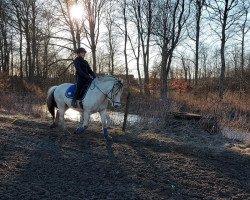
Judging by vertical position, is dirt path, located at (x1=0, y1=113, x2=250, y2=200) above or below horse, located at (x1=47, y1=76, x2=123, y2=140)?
below

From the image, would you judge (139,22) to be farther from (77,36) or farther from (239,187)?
(239,187)

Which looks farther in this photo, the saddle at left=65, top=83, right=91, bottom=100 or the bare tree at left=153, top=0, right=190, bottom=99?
the bare tree at left=153, top=0, right=190, bottom=99

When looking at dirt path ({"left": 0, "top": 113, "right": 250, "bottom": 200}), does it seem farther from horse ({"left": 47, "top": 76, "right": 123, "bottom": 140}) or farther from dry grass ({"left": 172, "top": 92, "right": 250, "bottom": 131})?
dry grass ({"left": 172, "top": 92, "right": 250, "bottom": 131})

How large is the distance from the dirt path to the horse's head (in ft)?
3.30

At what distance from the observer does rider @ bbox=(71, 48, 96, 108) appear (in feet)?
34.9

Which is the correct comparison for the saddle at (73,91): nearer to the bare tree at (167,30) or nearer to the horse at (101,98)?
the horse at (101,98)

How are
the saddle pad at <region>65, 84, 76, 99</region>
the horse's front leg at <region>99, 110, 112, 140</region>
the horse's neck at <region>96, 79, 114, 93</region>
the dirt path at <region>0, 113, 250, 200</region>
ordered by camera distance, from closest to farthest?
the dirt path at <region>0, 113, 250, 200</region> → the horse's front leg at <region>99, 110, 112, 140</region> → the horse's neck at <region>96, 79, 114, 93</region> → the saddle pad at <region>65, 84, 76, 99</region>

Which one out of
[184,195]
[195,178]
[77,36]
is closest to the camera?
[184,195]

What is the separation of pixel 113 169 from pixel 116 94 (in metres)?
3.58

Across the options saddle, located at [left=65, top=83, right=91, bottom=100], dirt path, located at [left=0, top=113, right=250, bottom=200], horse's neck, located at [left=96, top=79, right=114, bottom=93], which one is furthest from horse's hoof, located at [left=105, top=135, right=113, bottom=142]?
saddle, located at [left=65, top=83, right=91, bottom=100]

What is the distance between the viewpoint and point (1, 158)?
7.37m

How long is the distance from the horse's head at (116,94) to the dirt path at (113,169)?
3.30 feet

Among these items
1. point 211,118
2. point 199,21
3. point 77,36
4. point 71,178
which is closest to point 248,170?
point 71,178

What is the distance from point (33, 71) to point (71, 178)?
34.4m
